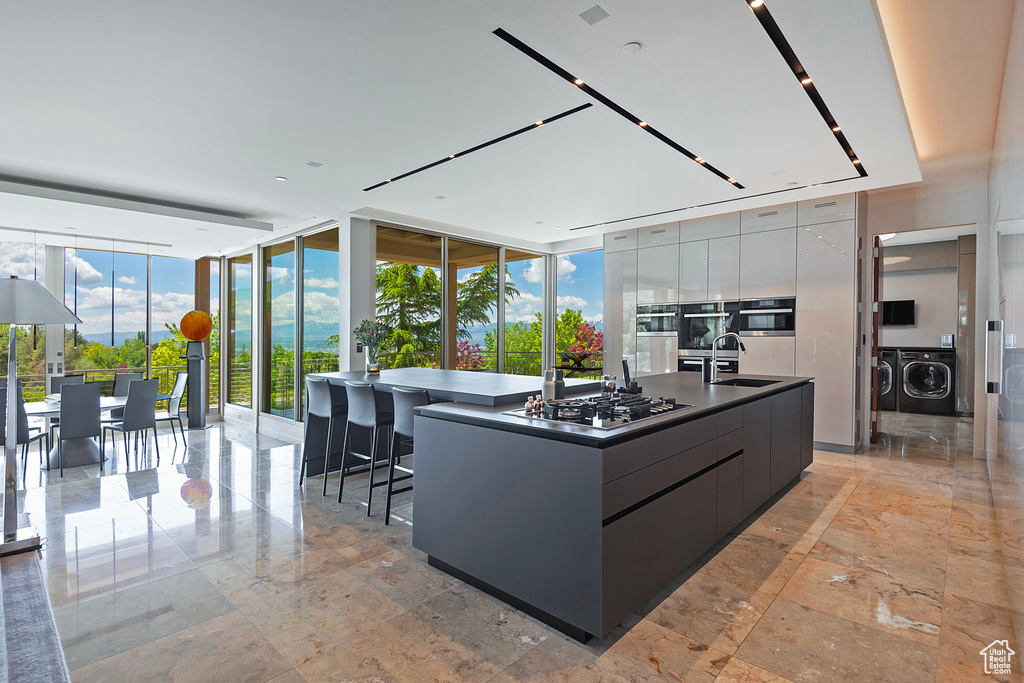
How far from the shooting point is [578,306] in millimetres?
8445

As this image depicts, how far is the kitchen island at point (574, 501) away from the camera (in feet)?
6.25

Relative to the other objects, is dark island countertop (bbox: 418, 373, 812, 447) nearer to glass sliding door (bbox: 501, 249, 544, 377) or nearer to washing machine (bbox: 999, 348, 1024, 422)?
washing machine (bbox: 999, 348, 1024, 422)

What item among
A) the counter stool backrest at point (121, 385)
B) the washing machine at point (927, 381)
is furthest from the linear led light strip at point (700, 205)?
the counter stool backrest at point (121, 385)

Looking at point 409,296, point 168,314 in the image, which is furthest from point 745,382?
point 168,314

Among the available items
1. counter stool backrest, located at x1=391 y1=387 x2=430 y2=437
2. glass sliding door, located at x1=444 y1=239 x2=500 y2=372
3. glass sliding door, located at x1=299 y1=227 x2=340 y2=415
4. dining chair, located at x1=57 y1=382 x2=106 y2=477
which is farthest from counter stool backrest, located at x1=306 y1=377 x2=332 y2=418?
glass sliding door, located at x1=444 y1=239 x2=500 y2=372

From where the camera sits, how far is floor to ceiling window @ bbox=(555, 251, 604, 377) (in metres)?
8.23

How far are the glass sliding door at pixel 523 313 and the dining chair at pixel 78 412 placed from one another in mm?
4714

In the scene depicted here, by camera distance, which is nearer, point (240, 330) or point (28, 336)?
point (28, 336)

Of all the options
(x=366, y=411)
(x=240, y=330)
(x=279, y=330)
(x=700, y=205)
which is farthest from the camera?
(x=240, y=330)

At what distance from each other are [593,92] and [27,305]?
311 cm

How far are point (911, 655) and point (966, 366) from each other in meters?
7.21

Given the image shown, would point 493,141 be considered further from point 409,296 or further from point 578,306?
point 578,306

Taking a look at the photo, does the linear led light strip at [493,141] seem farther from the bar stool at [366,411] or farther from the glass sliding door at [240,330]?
the glass sliding door at [240,330]

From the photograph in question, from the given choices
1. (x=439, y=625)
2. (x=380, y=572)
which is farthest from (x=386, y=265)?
(x=439, y=625)
